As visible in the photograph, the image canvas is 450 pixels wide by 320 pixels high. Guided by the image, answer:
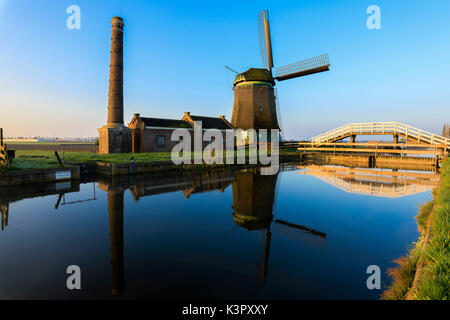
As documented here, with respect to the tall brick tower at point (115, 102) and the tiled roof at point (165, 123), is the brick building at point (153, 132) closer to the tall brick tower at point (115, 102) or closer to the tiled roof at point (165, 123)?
the tiled roof at point (165, 123)

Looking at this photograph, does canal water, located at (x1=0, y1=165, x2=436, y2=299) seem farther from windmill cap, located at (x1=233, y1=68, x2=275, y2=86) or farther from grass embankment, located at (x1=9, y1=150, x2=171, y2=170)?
windmill cap, located at (x1=233, y1=68, x2=275, y2=86)

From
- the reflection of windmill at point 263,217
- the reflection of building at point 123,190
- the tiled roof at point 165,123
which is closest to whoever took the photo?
the reflection of building at point 123,190

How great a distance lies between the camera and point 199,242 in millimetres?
5035

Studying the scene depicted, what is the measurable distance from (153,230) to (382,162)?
26198 mm

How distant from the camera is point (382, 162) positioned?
23891mm

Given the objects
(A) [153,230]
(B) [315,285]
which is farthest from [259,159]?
(B) [315,285]

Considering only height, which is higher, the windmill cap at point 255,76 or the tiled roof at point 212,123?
the windmill cap at point 255,76

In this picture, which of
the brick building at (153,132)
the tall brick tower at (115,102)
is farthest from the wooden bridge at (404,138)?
the tall brick tower at (115,102)

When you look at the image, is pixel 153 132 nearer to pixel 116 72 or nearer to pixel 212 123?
pixel 116 72

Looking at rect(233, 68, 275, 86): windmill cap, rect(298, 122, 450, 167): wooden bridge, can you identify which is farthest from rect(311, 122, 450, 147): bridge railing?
rect(233, 68, 275, 86): windmill cap

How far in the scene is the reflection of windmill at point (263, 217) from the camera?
534cm

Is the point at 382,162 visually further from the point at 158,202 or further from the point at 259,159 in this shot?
the point at 158,202
